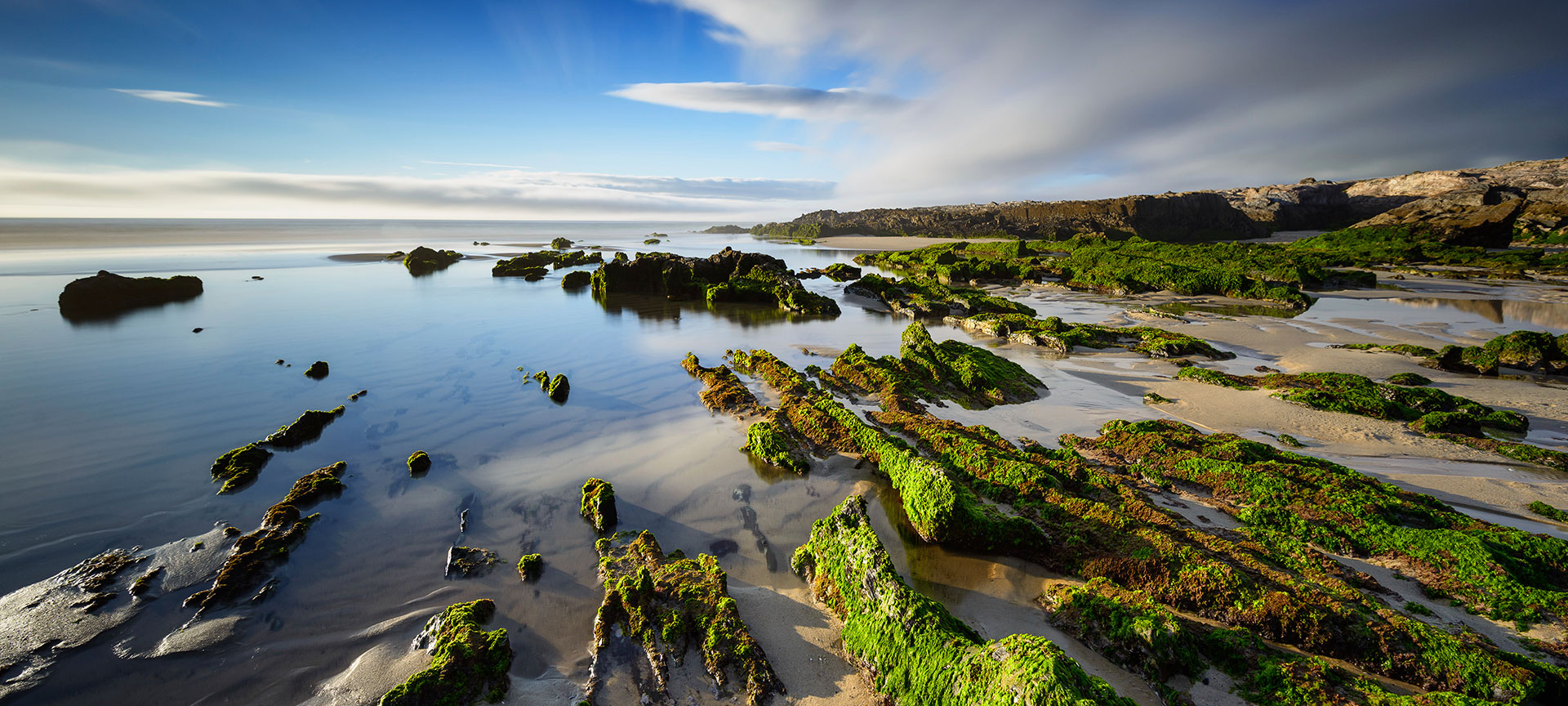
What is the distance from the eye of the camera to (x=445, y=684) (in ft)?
11.4

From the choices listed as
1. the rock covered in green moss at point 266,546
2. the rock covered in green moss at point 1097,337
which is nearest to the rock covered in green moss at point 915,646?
the rock covered in green moss at point 266,546

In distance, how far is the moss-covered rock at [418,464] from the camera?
6.88m

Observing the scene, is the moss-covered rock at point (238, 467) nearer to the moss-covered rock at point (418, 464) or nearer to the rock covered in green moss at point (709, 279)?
the moss-covered rock at point (418, 464)

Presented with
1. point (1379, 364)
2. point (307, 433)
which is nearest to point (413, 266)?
point (307, 433)

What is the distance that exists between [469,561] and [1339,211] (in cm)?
6898

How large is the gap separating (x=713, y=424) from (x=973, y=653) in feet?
19.2

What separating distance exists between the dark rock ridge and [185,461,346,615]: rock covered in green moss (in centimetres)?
5156

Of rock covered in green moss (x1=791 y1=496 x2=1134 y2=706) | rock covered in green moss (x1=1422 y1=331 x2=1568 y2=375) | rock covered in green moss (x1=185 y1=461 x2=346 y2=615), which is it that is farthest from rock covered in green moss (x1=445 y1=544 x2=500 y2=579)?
rock covered in green moss (x1=1422 y1=331 x2=1568 y2=375)

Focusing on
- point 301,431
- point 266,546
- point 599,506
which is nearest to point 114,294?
point 301,431

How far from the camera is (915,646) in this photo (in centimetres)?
339

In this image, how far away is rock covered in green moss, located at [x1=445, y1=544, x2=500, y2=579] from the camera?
16.2 feet

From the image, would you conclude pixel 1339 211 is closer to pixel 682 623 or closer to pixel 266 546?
pixel 682 623

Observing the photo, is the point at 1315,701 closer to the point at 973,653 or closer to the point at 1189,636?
the point at 1189,636

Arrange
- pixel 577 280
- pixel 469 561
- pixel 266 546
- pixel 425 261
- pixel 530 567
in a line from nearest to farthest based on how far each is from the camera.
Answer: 1. pixel 530 567
2. pixel 469 561
3. pixel 266 546
4. pixel 577 280
5. pixel 425 261
